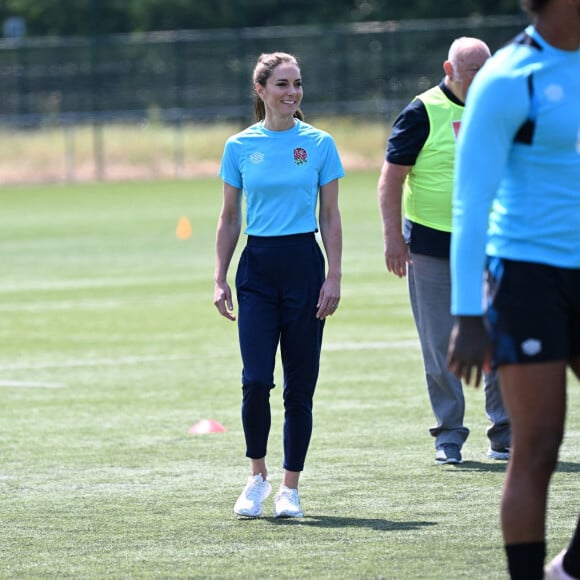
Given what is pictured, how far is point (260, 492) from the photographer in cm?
687

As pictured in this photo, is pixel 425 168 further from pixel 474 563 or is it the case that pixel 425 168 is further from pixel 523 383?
pixel 523 383

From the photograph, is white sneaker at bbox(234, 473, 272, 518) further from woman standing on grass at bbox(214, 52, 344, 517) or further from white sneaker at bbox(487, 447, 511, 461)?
white sneaker at bbox(487, 447, 511, 461)

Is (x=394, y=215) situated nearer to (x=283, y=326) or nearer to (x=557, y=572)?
(x=283, y=326)

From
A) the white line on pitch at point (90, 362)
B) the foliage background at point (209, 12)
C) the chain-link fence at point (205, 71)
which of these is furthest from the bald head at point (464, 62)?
the foliage background at point (209, 12)

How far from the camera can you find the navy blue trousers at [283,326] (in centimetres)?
683

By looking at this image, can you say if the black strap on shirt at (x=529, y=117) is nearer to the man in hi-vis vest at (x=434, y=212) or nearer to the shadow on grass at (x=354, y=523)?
the shadow on grass at (x=354, y=523)

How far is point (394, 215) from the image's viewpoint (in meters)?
7.77

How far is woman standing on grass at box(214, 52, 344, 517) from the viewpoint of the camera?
6840 mm

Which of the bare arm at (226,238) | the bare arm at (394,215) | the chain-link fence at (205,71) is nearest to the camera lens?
the bare arm at (226,238)

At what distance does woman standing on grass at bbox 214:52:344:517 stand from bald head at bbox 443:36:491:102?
3.32ft

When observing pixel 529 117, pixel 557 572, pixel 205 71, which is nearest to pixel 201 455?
pixel 557 572

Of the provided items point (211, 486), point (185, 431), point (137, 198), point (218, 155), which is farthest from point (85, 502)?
point (218, 155)

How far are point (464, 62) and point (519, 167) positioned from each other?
3122 millimetres

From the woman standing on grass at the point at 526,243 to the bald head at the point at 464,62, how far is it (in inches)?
119
